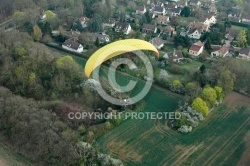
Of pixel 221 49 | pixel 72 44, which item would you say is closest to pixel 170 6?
pixel 221 49

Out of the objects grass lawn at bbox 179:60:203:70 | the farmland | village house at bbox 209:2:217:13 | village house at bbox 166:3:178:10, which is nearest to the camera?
the farmland

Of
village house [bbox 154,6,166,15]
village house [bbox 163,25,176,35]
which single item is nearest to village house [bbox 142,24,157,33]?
village house [bbox 163,25,176,35]

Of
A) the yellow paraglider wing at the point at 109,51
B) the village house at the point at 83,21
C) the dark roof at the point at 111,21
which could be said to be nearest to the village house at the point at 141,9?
the dark roof at the point at 111,21

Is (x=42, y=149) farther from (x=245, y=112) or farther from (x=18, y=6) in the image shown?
(x=18, y=6)

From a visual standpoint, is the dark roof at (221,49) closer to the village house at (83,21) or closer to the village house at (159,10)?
the village house at (159,10)

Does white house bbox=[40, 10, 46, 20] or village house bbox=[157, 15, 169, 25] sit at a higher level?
white house bbox=[40, 10, 46, 20]

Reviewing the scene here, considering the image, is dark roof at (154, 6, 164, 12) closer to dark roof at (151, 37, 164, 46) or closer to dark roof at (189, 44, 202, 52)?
dark roof at (151, 37, 164, 46)

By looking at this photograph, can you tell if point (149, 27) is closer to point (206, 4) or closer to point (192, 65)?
point (192, 65)
